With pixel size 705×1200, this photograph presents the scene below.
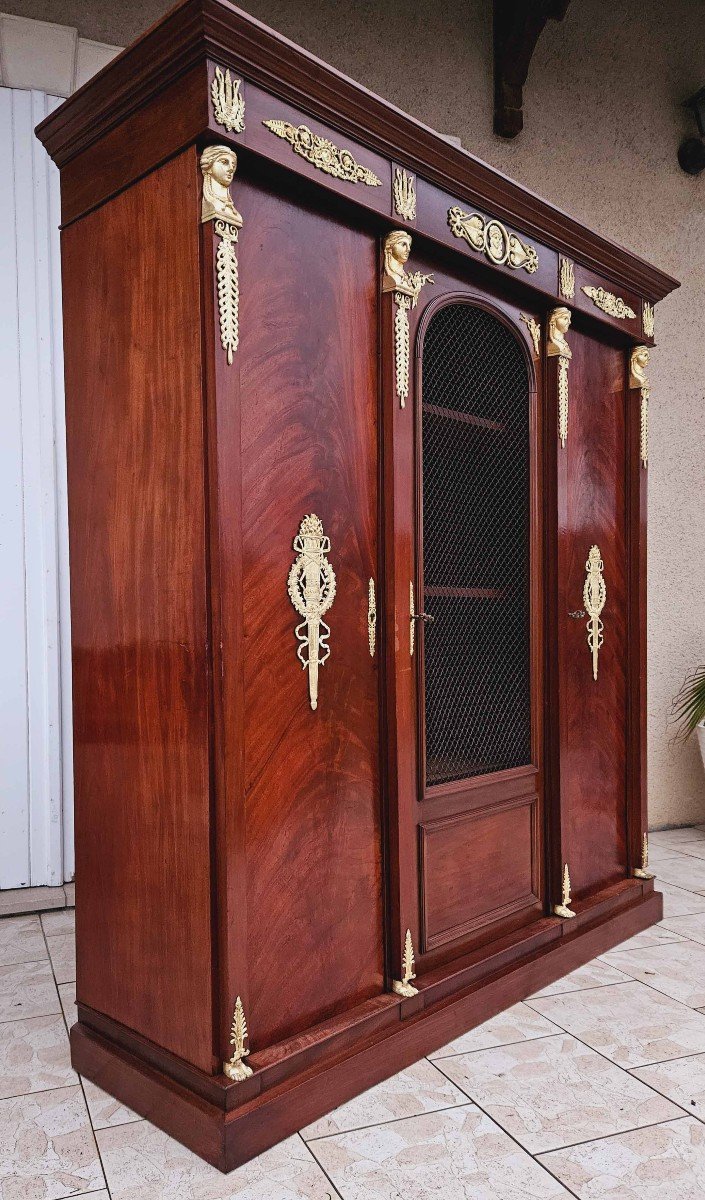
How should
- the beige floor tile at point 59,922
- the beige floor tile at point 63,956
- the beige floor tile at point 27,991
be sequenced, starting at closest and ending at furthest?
the beige floor tile at point 27,991 < the beige floor tile at point 63,956 < the beige floor tile at point 59,922

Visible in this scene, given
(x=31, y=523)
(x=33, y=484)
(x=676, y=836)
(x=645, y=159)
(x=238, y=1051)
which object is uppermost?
(x=645, y=159)

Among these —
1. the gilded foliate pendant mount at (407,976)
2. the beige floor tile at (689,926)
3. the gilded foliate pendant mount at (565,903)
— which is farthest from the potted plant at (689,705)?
the gilded foliate pendant mount at (407,976)

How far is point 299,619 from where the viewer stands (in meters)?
2.01

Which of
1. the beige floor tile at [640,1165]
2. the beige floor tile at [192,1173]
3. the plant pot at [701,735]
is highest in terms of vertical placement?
the plant pot at [701,735]

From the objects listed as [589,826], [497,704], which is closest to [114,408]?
[497,704]

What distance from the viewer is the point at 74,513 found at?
2.17 meters

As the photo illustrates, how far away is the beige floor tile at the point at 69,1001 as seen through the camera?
2.46m

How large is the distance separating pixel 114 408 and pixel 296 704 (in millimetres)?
801

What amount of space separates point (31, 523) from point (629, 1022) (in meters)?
2.64

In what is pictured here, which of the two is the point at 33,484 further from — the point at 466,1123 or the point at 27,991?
the point at 466,1123

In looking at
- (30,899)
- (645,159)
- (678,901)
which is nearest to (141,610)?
(30,899)

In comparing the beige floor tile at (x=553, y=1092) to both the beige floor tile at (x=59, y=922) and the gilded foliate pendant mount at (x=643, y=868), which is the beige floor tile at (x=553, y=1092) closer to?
the gilded foliate pendant mount at (x=643, y=868)

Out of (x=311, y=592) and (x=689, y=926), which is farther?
(x=689, y=926)

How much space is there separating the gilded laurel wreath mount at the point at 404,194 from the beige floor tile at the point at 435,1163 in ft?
6.95
